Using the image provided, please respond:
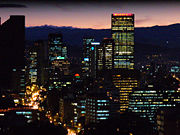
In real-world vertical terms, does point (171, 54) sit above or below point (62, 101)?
above

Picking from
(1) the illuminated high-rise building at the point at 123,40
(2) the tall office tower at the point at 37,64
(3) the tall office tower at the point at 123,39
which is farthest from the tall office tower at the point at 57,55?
(3) the tall office tower at the point at 123,39

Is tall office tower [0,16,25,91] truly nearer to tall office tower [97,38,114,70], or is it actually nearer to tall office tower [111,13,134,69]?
tall office tower [97,38,114,70]

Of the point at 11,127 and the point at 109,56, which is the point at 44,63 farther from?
the point at 11,127

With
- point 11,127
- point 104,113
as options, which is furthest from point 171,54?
point 11,127

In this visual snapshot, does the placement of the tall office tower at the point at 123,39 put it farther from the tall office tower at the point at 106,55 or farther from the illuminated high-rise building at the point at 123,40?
the tall office tower at the point at 106,55

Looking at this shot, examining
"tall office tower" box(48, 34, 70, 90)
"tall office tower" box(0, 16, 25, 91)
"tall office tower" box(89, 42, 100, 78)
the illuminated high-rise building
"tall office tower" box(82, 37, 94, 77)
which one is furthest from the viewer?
"tall office tower" box(48, 34, 70, 90)

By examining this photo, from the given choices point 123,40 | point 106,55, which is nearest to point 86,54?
point 106,55

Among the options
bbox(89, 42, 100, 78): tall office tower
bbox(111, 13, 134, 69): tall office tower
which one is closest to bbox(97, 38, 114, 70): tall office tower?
bbox(111, 13, 134, 69): tall office tower
